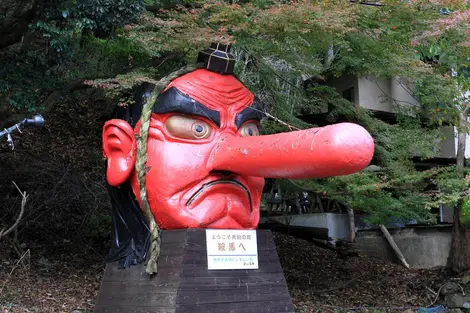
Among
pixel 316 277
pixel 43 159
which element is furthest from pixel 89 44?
pixel 316 277

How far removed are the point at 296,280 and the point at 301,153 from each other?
238 inches

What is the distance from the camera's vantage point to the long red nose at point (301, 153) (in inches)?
177

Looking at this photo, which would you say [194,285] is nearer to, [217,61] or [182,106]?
[182,106]

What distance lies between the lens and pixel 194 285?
516cm

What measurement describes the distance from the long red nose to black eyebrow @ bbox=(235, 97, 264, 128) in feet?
1.25

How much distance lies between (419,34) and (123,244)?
4.60 m

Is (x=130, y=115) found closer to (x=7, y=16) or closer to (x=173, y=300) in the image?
(x=173, y=300)

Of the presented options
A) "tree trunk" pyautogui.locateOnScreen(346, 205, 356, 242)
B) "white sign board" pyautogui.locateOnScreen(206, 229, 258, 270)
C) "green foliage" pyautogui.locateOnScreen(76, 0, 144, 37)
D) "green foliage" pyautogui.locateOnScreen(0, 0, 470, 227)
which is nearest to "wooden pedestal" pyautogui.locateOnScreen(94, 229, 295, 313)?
"white sign board" pyautogui.locateOnScreen(206, 229, 258, 270)

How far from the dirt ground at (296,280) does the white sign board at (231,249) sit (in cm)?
275

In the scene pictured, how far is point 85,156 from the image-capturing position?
1248 cm

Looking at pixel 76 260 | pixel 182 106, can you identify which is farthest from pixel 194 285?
pixel 76 260

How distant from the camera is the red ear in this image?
5.72 meters

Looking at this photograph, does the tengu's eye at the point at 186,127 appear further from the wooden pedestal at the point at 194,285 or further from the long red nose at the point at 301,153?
the wooden pedestal at the point at 194,285

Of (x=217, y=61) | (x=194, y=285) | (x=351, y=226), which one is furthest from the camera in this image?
(x=351, y=226)
